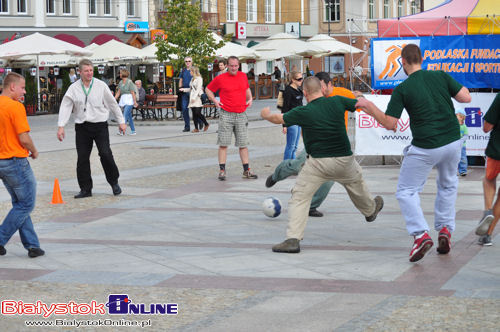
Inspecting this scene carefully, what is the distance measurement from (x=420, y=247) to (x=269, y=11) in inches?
2334

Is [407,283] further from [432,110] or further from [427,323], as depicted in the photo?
[432,110]

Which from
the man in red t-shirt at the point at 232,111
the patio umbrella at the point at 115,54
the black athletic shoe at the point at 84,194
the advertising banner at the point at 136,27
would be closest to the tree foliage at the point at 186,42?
the patio umbrella at the point at 115,54

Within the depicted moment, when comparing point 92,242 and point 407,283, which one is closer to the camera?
point 407,283

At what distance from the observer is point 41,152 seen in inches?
720

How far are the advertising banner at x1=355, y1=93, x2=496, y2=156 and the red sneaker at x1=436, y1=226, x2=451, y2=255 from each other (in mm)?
6666

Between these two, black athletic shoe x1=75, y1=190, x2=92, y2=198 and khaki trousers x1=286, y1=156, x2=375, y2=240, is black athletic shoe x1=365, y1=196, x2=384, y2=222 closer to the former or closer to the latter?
khaki trousers x1=286, y1=156, x2=375, y2=240

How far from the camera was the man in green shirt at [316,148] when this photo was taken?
788cm

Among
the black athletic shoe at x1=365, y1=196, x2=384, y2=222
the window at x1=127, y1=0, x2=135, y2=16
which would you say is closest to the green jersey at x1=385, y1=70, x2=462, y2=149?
the black athletic shoe at x1=365, y1=196, x2=384, y2=222

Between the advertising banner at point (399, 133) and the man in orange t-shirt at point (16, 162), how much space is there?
25.1 ft

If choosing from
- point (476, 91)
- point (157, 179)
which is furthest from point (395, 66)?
point (157, 179)

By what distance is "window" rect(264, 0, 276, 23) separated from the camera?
64.8 m

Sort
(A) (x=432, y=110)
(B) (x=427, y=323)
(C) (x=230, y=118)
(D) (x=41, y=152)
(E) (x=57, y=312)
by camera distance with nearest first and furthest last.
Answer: (B) (x=427, y=323)
(E) (x=57, y=312)
(A) (x=432, y=110)
(C) (x=230, y=118)
(D) (x=41, y=152)

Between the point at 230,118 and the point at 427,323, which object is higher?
the point at 230,118

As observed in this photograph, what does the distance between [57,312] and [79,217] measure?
4.19 metres
